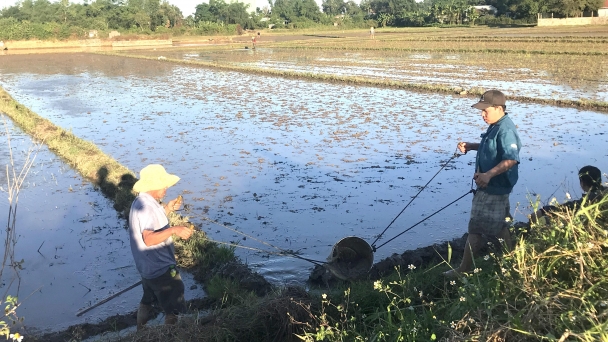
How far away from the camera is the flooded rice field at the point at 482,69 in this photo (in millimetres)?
13906

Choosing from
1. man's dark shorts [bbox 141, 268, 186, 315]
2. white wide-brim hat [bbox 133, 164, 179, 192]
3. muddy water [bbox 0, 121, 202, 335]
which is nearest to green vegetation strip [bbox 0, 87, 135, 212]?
muddy water [bbox 0, 121, 202, 335]

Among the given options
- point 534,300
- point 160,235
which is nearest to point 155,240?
point 160,235

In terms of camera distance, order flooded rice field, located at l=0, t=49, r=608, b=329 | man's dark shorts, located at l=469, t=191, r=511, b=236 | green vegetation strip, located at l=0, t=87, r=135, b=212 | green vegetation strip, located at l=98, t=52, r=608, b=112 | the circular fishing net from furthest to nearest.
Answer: green vegetation strip, located at l=98, t=52, r=608, b=112
green vegetation strip, located at l=0, t=87, r=135, b=212
flooded rice field, located at l=0, t=49, r=608, b=329
the circular fishing net
man's dark shorts, located at l=469, t=191, r=511, b=236

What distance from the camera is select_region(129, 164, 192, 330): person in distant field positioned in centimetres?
300

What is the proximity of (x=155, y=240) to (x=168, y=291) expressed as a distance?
0.47m

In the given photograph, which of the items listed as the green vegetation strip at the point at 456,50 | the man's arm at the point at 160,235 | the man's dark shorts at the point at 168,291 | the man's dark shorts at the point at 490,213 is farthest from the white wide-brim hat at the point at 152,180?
the green vegetation strip at the point at 456,50

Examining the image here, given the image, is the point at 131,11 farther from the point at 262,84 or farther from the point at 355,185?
the point at 355,185

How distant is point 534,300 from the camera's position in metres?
2.09

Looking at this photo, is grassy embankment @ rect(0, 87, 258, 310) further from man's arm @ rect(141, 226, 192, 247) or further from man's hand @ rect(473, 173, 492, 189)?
man's hand @ rect(473, 173, 492, 189)

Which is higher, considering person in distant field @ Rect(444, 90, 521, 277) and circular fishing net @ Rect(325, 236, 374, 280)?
person in distant field @ Rect(444, 90, 521, 277)

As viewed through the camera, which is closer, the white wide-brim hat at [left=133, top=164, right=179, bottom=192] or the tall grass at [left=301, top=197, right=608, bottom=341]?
the tall grass at [left=301, top=197, right=608, bottom=341]

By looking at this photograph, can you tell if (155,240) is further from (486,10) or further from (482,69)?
(486,10)

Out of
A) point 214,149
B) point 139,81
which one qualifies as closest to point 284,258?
point 214,149

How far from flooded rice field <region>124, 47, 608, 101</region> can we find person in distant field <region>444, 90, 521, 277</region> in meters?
10.3
